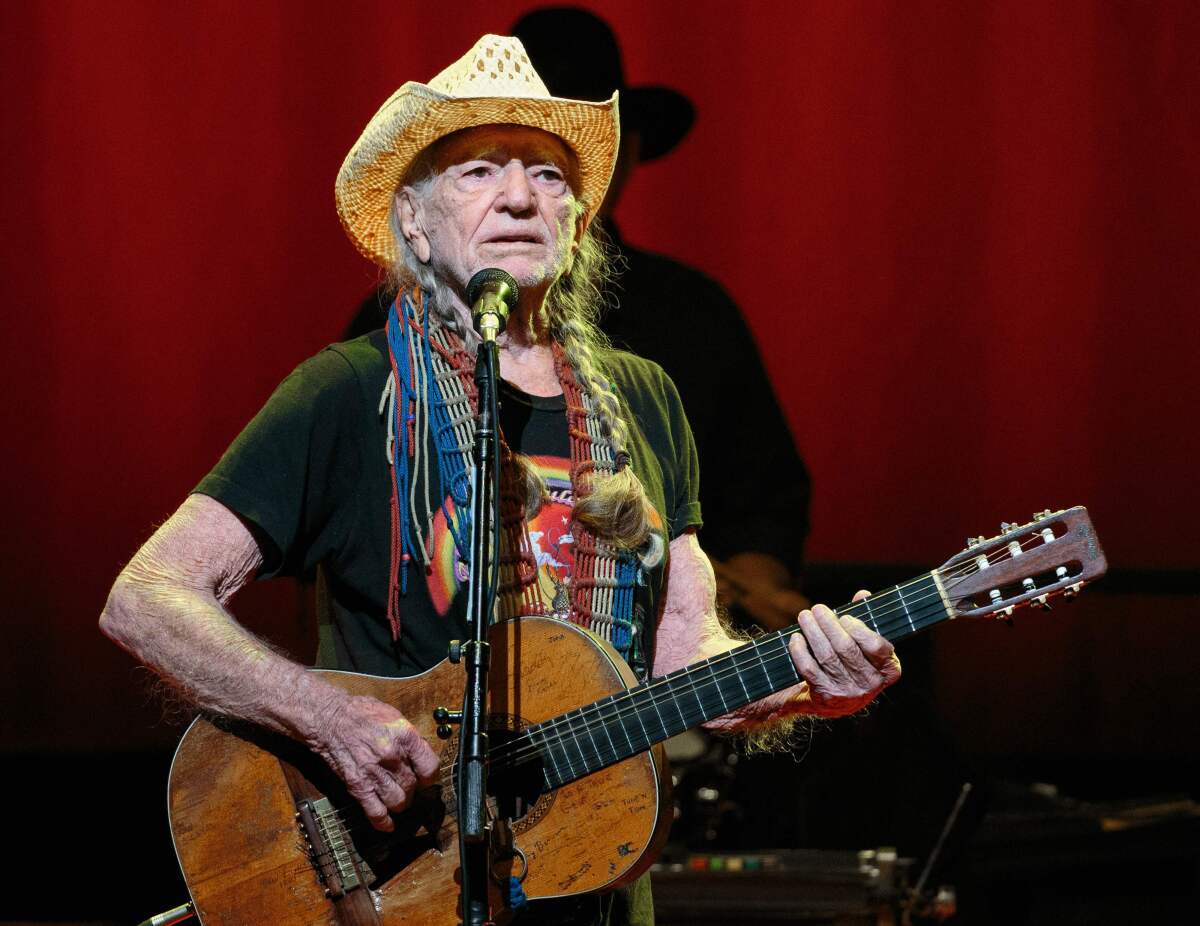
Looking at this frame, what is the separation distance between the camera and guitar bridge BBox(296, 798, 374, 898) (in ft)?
7.77

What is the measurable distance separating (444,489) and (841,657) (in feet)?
2.31

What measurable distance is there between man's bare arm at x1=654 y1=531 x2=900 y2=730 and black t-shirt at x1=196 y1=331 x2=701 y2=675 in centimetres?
8

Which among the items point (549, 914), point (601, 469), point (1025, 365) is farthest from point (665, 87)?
point (549, 914)

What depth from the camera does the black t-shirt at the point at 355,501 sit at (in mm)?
2398

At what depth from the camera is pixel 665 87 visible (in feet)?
15.6

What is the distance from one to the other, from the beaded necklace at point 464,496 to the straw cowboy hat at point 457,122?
0.36 meters

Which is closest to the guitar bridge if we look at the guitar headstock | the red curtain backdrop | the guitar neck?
the guitar neck

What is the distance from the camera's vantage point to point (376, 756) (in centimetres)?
229

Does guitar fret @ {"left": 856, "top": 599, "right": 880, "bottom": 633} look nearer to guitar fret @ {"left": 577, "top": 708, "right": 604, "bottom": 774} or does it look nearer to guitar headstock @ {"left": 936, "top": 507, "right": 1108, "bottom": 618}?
guitar headstock @ {"left": 936, "top": 507, "right": 1108, "bottom": 618}

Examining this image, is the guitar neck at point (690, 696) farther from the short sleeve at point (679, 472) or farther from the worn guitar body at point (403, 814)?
the short sleeve at point (679, 472)

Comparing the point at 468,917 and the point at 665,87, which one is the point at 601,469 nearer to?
the point at 468,917

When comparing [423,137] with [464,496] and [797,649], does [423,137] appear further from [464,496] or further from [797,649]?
[797,649]

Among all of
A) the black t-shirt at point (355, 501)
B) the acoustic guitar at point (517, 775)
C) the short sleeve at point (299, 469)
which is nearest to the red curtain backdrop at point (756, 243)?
the black t-shirt at point (355, 501)

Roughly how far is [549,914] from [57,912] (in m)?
3.06
